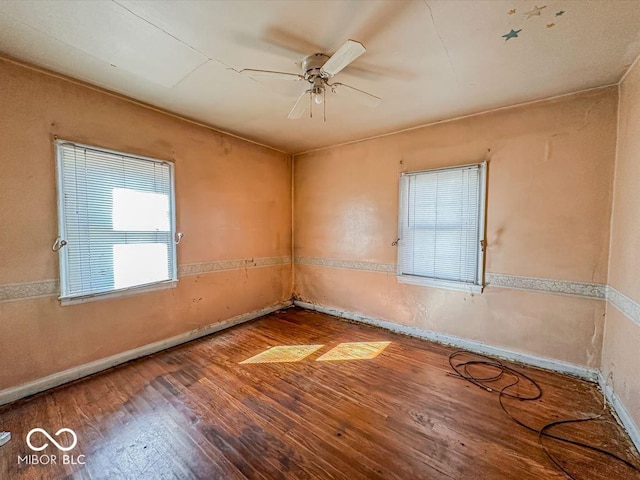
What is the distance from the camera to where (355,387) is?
2.18 meters

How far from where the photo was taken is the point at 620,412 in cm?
182

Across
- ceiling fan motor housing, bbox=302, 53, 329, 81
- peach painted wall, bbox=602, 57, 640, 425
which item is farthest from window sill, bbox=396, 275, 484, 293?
ceiling fan motor housing, bbox=302, 53, 329, 81

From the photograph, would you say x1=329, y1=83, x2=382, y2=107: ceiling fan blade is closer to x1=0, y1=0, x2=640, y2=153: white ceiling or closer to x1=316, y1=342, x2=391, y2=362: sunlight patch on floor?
x1=0, y1=0, x2=640, y2=153: white ceiling

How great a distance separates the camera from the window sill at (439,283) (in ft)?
9.21

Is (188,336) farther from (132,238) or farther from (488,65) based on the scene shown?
(488,65)

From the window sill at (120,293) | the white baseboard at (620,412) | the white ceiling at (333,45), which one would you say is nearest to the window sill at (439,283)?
the white baseboard at (620,412)

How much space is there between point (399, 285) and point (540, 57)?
2.48m

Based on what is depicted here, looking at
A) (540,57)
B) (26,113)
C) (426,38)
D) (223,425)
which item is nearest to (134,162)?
(26,113)

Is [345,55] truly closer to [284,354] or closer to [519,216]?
[519,216]

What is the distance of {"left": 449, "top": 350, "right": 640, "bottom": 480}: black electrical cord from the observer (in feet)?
5.11

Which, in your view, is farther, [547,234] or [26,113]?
[547,234]

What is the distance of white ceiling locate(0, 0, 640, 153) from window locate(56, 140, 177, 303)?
2.21ft

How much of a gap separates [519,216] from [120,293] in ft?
13.0

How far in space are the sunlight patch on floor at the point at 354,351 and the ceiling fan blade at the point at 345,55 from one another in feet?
8.25
